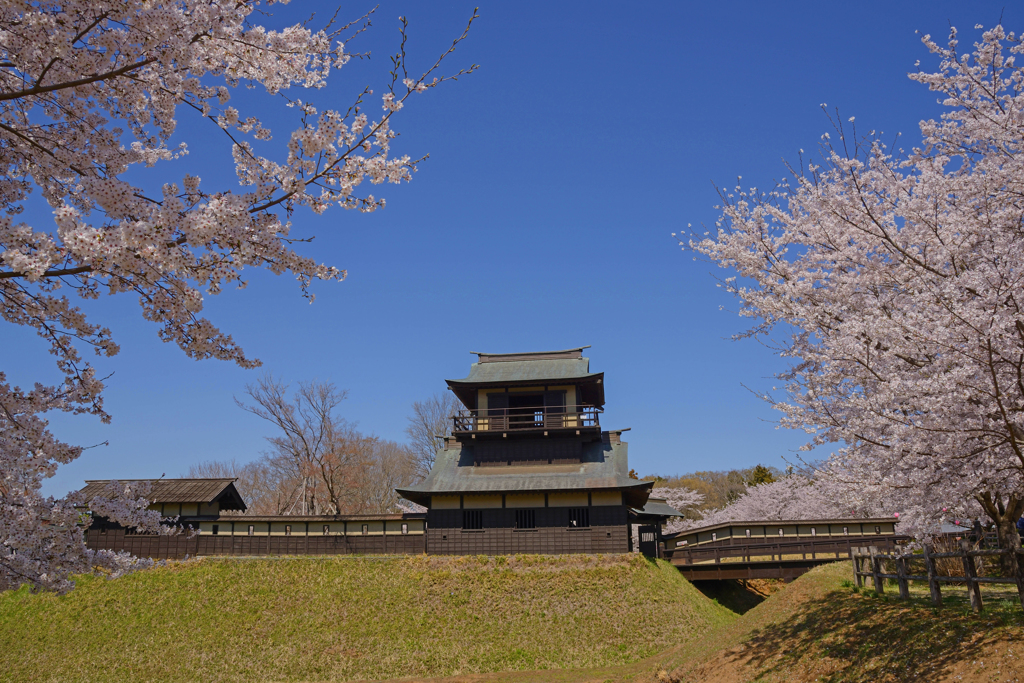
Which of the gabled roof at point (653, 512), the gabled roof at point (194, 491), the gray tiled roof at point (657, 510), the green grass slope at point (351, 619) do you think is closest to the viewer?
the green grass slope at point (351, 619)

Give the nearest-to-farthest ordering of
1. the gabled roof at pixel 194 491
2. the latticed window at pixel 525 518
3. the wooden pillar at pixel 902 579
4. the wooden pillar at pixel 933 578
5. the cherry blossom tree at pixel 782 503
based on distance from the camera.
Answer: the wooden pillar at pixel 933 578
the wooden pillar at pixel 902 579
the latticed window at pixel 525 518
the gabled roof at pixel 194 491
the cherry blossom tree at pixel 782 503

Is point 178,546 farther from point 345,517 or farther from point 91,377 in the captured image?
point 91,377

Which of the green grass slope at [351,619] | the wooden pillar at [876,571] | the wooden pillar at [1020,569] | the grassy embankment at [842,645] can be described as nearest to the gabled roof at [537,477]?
the green grass slope at [351,619]

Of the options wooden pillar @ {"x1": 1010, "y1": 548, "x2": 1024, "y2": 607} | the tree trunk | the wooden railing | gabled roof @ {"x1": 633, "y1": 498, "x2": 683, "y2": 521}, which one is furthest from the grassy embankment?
gabled roof @ {"x1": 633, "y1": 498, "x2": 683, "y2": 521}

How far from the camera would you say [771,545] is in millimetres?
24328

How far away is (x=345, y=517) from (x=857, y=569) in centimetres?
1809

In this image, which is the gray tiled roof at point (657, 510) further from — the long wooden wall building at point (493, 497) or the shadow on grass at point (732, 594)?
the long wooden wall building at point (493, 497)

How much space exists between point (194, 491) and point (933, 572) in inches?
1036

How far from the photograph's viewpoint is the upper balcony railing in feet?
85.9

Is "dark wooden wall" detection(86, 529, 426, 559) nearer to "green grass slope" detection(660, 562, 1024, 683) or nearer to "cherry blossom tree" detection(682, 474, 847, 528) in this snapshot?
"green grass slope" detection(660, 562, 1024, 683)

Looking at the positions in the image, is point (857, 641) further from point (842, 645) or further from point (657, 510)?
point (657, 510)

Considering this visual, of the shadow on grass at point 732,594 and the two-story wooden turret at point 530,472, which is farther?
the shadow on grass at point 732,594

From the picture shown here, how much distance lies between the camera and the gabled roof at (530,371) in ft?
86.2

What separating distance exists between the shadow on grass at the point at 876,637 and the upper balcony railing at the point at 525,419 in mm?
11415
